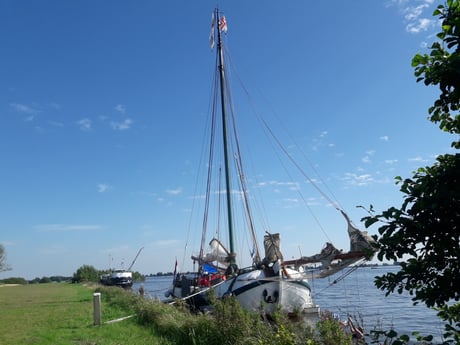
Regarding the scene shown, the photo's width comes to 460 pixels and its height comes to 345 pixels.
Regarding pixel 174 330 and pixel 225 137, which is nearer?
pixel 174 330

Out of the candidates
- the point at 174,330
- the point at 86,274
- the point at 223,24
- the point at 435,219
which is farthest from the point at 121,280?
the point at 435,219

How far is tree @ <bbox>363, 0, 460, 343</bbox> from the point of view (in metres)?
2.94

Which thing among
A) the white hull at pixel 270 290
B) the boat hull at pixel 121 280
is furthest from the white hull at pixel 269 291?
the boat hull at pixel 121 280

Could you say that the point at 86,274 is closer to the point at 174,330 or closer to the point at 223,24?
the point at 223,24

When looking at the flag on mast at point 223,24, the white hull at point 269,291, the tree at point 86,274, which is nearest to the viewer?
the white hull at point 269,291

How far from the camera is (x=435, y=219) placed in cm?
304

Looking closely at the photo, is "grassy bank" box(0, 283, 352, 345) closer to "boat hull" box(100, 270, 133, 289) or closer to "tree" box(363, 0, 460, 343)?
"tree" box(363, 0, 460, 343)

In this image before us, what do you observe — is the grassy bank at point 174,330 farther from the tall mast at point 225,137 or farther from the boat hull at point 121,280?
the boat hull at point 121,280

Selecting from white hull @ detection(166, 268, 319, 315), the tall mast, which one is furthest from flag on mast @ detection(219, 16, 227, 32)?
white hull @ detection(166, 268, 319, 315)

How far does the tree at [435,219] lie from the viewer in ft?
9.65

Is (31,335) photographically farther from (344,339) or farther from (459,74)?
(459,74)

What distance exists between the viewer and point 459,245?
10.1 feet

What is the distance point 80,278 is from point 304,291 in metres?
84.8

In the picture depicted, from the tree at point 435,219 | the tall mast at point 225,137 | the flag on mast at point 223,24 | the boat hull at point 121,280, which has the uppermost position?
the flag on mast at point 223,24
